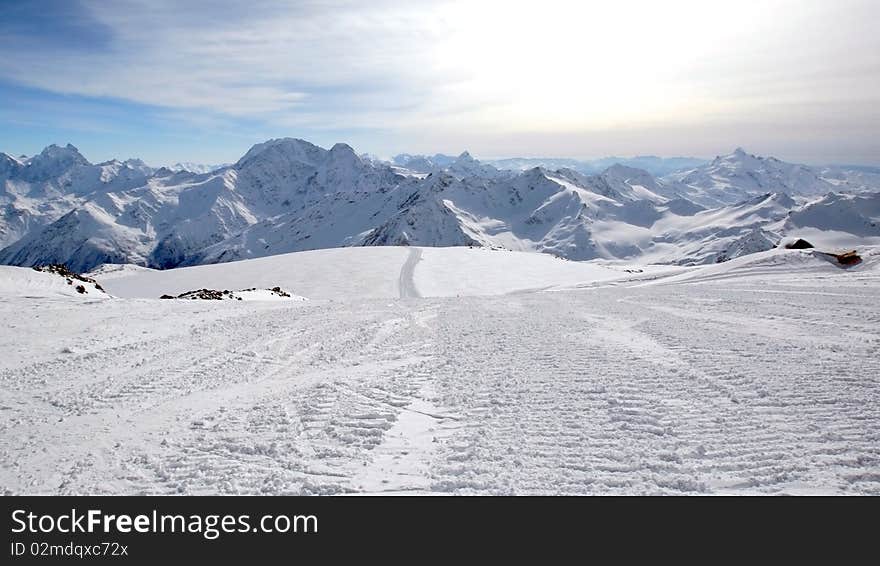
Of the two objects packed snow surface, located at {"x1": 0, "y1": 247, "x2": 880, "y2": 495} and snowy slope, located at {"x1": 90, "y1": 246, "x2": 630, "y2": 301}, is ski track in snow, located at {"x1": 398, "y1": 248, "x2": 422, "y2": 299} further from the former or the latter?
packed snow surface, located at {"x1": 0, "y1": 247, "x2": 880, "y2": 495}

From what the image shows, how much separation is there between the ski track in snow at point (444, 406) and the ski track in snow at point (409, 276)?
12920mm

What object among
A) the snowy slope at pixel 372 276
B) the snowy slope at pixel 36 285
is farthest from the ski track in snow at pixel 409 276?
the snowy slope at pixel 36 285

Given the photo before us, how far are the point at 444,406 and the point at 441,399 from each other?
0.92 ft

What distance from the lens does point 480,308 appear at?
54.8 ft

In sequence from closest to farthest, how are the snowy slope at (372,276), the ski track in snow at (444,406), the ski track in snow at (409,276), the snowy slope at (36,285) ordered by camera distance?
the ski track in snow at (444,406)
the snowy slope at (36,285)
the ski track in snow at (409,276)
the snowy slope at (372,276)

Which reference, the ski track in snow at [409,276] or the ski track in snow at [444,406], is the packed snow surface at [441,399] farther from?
the ski track in snow at [409,276]

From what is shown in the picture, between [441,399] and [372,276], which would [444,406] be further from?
[372,276]

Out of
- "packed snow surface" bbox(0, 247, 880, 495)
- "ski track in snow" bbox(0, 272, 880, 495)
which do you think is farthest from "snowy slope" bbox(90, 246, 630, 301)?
"ski track in snow" bbox(0, 272, 880, 495)

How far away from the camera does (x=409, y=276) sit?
3148 cm

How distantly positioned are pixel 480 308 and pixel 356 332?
555 cm

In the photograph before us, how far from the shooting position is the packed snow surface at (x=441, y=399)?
5.55 metres

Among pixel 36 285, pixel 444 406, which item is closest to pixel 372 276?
pixel 36 285
